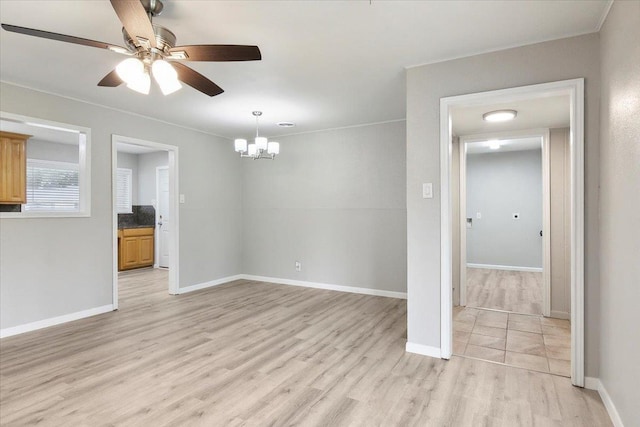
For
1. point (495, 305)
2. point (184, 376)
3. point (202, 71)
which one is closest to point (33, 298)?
point (184, 376)

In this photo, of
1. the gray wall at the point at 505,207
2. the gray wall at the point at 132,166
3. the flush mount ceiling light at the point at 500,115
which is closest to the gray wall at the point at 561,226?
the flush mount ceiling light at the point at 500,115

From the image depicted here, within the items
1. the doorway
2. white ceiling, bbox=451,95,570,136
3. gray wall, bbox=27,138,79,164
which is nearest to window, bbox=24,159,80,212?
gray wall, bbox=27,138,79,164

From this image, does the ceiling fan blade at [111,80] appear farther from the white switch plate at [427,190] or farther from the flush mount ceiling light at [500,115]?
the flush mount ceiling light at [500,115]

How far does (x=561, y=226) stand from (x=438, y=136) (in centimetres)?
226

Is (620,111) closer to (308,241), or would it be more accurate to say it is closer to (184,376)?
(184,376)

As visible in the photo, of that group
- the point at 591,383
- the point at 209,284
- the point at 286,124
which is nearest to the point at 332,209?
the point at 286,124

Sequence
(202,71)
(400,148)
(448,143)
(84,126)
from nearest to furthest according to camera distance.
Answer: (448,143) → (202,71) → (84,126) → (400,148)

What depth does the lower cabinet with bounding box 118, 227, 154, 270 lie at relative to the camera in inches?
264

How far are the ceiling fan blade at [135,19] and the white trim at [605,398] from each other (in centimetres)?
323

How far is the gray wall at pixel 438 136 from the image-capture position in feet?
7.45

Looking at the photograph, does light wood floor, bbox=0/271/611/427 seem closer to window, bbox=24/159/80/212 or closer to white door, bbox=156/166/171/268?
window, bbox=24/159/80/212

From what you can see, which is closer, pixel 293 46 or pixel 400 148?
pixel 293 46

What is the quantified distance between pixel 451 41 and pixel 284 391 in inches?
108

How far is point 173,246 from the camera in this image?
4887mm
